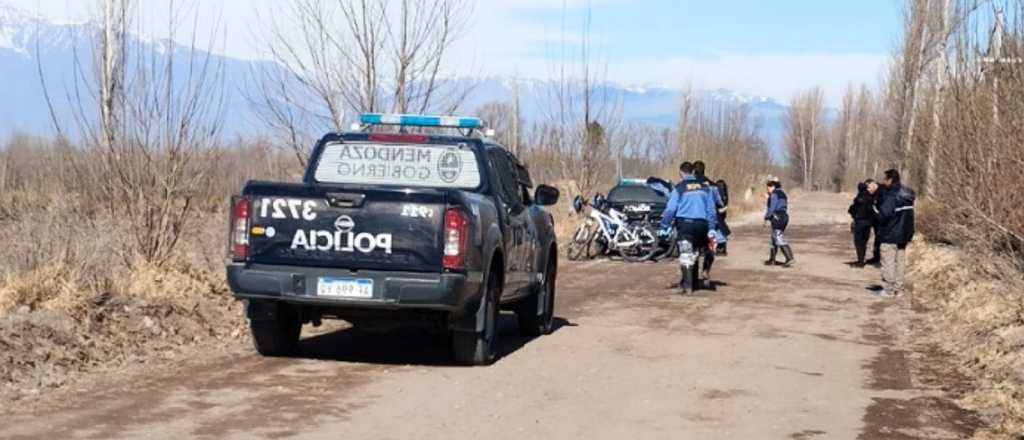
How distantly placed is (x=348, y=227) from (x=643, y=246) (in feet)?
51.9

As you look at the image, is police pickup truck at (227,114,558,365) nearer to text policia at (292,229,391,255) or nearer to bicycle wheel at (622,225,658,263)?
text policia at (292,229,391,255)

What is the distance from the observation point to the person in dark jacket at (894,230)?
61.8ft

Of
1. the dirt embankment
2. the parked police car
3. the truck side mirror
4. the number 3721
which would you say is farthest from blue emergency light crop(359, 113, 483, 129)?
the parked police car

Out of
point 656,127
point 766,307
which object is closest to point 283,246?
point 766,307

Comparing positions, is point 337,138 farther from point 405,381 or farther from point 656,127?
point 656,127

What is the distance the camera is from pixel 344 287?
409 inches

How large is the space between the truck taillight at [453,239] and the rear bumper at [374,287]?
0.09 m

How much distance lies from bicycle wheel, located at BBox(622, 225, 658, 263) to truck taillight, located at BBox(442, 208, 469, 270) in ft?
50.5

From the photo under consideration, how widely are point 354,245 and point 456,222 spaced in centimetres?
82

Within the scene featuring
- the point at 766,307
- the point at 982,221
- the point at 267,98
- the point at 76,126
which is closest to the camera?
the point at 76,126

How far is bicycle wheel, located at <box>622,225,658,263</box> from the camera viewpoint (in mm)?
25578

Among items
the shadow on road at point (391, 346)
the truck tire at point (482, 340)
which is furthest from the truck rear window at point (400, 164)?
the shadow on road at point (391, 346)

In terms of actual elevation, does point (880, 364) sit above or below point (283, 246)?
below

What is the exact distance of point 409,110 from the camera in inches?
840
